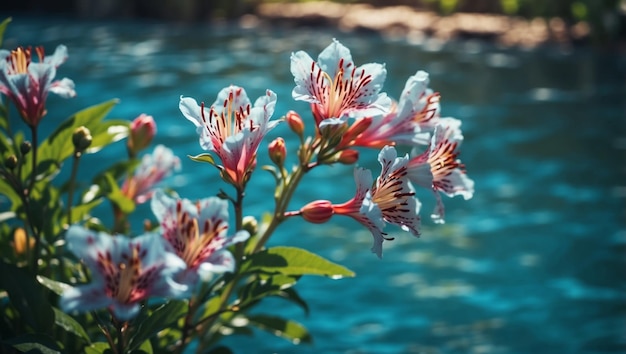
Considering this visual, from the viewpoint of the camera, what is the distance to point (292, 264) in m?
1.10

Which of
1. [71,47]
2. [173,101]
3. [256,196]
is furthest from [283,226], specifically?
[71,47]

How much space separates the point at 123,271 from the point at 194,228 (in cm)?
8

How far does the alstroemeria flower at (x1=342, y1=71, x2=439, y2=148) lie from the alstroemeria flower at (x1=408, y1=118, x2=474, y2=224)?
0.02 metres

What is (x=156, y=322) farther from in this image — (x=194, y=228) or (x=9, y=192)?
(x=9, y=192)

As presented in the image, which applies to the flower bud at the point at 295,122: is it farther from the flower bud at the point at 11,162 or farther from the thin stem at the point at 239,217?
the flower bud at the point at 11,162

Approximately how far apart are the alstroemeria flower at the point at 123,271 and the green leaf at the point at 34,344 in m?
0.22

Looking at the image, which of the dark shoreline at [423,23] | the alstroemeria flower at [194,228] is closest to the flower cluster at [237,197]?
the alstroemeria flower at [194,228]

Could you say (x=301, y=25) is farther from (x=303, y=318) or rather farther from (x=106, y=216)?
(x=303, y=318)

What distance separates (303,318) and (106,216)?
1.27 m

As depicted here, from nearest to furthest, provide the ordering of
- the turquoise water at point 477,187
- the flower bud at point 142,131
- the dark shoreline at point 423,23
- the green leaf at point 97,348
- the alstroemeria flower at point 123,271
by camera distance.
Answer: the alstroemeria flower at point 123,271, the green leaf at point 97,348, the flower bud at point 142,131, the turquoise water at point 477,187, the dark shoreline at point 423,23

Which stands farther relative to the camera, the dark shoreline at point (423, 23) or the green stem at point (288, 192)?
the dark shoreline at point (423, 23)

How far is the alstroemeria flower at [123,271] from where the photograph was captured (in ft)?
2.61

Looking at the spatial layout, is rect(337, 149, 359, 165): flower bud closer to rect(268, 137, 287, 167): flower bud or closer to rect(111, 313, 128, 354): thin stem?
rect(268, 137, 287, 167): flower bud

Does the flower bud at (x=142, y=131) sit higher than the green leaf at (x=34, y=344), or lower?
higher
